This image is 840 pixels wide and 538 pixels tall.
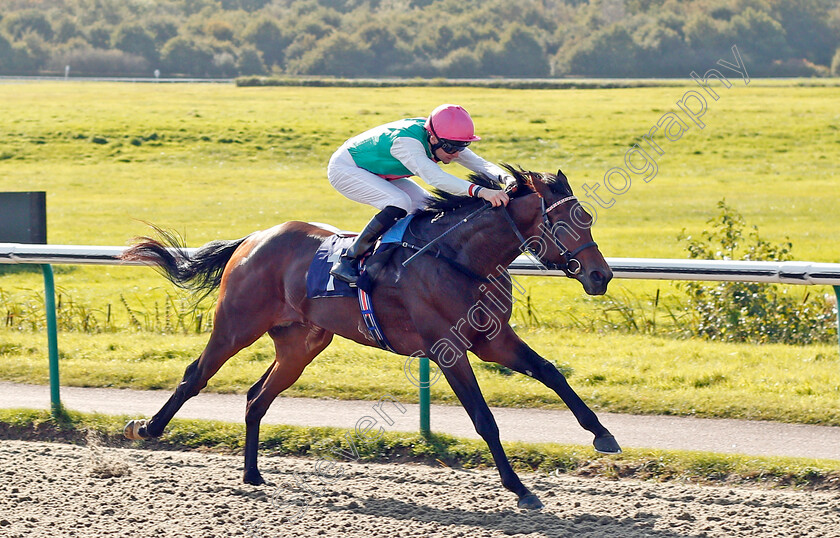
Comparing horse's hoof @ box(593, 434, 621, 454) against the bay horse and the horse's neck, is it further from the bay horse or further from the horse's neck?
the horse's neck

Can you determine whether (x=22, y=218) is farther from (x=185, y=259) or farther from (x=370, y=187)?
(x=370, y=187)

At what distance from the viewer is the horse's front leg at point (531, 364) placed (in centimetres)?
Result: 433

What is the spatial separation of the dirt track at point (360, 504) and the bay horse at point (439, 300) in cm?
20

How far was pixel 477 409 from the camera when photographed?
4258 millimetres

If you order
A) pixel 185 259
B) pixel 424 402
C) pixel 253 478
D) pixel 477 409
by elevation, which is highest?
pixel 185 259

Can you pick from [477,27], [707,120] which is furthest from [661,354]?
[477,27]

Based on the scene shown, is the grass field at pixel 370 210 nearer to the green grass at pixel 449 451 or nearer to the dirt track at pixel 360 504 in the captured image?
the green grass at pixel 449 451

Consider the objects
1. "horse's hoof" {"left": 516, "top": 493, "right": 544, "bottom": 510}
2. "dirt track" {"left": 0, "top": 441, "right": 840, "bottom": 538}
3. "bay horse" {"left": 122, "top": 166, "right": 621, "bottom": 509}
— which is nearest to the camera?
"dirt track" {"left": 0, "top": 441, "right": 840, "bottom": 538}

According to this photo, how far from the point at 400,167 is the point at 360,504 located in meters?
1.58

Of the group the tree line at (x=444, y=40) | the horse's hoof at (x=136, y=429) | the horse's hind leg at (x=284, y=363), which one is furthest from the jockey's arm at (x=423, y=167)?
the tree line at (x=444, y=40)

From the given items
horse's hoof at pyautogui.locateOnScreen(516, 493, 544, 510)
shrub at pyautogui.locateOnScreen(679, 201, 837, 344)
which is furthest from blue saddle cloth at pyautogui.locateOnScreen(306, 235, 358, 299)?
shrub at pyautogui.locateOnScreen(679, 201, 837, 344)

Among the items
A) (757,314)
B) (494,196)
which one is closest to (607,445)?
(494,196)

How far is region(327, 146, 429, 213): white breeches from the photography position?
466cm

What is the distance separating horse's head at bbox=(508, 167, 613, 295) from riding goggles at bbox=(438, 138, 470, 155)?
1.35 feet
